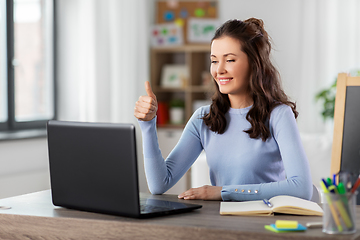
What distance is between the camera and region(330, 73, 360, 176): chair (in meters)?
1.76

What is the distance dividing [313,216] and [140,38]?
3390 millimetres

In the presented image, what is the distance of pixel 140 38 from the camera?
4.39m

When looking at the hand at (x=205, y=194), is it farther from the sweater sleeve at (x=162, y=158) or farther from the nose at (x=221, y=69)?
the nose at (x=221, y=69)

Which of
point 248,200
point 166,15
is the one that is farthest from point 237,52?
point 166,15

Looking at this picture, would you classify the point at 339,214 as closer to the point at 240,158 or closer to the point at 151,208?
the point at 151,208

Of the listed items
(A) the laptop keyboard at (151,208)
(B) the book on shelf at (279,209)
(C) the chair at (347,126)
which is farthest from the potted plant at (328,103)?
(A) the laptop keyboard at (151,208)

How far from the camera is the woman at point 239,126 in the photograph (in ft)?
5.34

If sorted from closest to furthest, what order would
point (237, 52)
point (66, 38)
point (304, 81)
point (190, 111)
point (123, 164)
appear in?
point (123, 164)
point (237, 52)
point (66, 38)
point (304, 81)
point (190, 111)

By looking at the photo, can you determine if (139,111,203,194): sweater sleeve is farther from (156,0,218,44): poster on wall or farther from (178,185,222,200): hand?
(156,0,218,44): poster on wall

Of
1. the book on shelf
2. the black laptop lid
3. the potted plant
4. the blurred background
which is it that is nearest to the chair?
the book on shelf

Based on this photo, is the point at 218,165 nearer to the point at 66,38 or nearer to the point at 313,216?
the point at 313,216

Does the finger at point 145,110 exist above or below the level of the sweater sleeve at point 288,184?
above

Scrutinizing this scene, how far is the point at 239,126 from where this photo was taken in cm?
172

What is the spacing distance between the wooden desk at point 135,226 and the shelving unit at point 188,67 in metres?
3.31
